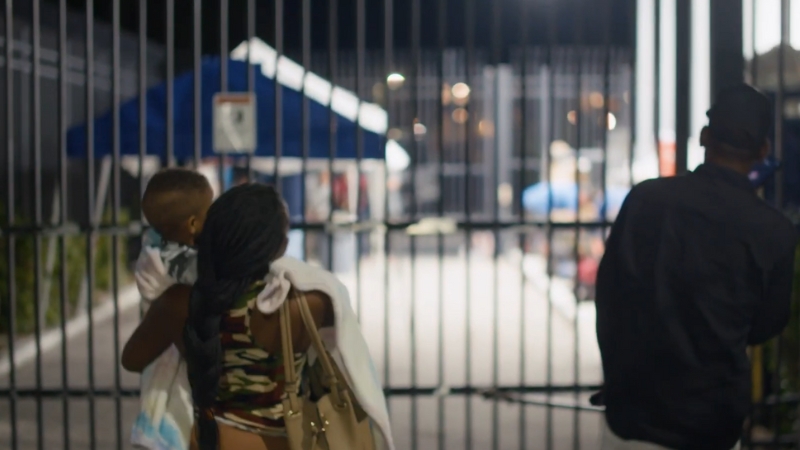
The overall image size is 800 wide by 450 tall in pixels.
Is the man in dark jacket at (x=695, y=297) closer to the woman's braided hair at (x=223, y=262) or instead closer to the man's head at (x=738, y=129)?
the man's head at (x=738, y=129)

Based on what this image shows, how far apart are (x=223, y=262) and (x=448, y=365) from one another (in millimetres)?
8378

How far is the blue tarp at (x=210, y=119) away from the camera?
7.79m

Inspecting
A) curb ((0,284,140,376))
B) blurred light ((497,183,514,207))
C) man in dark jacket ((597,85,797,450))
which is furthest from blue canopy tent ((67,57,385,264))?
blurred light ((497,183,514,207))

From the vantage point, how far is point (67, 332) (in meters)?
13.4

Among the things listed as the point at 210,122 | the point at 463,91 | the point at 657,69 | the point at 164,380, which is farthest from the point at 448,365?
the point at 164,380

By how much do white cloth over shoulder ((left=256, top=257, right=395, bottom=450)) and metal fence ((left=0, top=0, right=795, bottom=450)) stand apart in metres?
1.77

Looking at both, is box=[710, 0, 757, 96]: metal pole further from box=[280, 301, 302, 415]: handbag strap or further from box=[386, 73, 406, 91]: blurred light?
box=[280, 301, 302, 415]: handbag strap

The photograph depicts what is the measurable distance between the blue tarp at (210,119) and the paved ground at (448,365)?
1129 mm

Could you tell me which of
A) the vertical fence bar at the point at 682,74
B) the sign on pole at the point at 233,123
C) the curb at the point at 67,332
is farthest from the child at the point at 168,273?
the curb at the point at 67,332

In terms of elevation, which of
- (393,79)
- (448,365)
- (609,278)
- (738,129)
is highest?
(393,79)

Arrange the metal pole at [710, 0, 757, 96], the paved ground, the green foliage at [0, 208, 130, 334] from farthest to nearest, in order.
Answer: the green foliage at [0, 208, 130, 334] → the paved ground → the metal pole at [710, 0, 757, 96]

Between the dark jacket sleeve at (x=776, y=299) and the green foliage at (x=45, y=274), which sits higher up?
the dark jacket sleeve at (x=776, y=299)

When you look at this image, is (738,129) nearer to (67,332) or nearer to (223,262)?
(223,262)

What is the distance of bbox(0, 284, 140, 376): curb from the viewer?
37.8ft
